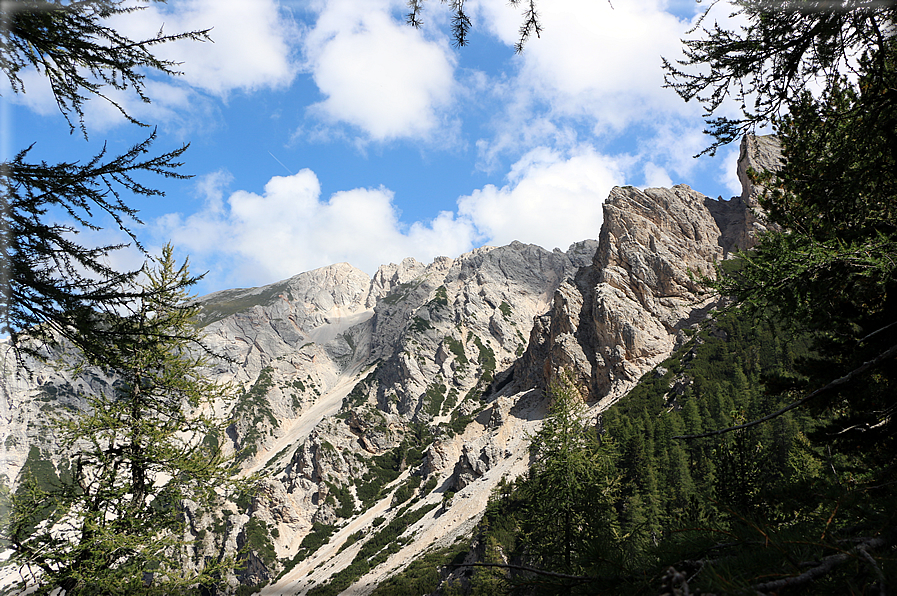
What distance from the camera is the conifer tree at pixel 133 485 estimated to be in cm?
686

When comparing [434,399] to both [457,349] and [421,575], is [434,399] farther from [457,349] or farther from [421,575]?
[421,575]

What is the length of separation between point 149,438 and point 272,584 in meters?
86.9

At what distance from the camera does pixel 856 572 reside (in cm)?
179

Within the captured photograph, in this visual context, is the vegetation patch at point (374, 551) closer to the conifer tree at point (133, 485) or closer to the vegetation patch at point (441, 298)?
the conifer tree at point (133, 485)

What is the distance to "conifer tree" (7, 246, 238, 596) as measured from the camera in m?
6.86

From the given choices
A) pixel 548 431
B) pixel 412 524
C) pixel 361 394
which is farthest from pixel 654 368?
pixel 361 394

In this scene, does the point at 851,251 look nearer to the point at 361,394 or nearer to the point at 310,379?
the point at 361,394

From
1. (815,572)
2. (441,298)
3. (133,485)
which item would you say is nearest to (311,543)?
(133,485)

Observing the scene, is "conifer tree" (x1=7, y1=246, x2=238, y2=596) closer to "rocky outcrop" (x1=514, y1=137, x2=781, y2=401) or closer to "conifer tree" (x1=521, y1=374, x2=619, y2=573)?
"conifer tree" (x1=521, y1=374, x2=619, y2=573)

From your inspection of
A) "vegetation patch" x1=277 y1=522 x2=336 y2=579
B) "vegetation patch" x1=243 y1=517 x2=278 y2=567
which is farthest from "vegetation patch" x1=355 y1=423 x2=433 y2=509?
"vegetation patch" x1=243 y1=517 x2=278 y2=567

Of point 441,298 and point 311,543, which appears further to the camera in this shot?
point 441,298

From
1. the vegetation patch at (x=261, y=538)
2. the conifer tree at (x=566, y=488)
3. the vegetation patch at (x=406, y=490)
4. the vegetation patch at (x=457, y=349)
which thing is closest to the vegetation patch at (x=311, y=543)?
the vegetation patch at (x=261, y=538)

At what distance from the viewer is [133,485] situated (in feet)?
26.5

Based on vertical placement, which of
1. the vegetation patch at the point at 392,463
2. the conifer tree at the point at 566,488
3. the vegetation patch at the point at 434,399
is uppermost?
the vegetation patch at the point at 434,399
